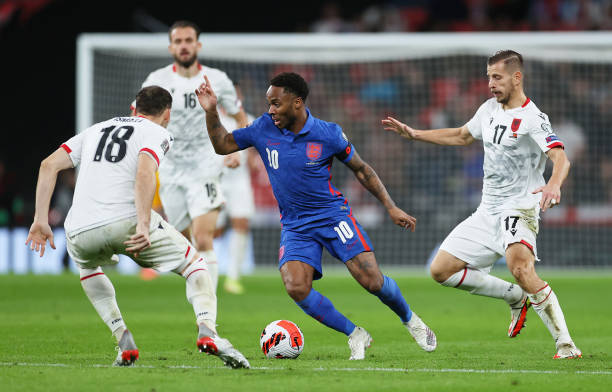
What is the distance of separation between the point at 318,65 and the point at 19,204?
6.44 metres

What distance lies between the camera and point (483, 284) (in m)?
8.24

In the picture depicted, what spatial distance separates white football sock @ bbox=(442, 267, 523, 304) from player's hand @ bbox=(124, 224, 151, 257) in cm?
288

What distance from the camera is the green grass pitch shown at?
19.5 feet

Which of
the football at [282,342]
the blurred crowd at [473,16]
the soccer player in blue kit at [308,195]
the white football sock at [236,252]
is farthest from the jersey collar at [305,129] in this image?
the blurred crowd at [473,16]

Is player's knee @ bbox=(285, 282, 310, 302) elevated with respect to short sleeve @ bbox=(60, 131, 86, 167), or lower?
lower

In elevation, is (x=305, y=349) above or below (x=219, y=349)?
below

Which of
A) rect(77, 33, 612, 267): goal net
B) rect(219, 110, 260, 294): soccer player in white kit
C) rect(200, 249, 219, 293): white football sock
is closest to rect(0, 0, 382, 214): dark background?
rect(77, 33, 612, 267): goal net

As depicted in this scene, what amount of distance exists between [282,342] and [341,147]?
148 centimetres

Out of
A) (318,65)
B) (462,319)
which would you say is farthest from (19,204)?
(462,319)

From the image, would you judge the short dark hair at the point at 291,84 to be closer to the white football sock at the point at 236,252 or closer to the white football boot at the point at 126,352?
the white football boot at the point at 126,352

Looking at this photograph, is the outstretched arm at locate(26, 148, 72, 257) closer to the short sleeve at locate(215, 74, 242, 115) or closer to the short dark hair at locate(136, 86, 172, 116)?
the short dark hair at locate(136, 86, 172, 116)

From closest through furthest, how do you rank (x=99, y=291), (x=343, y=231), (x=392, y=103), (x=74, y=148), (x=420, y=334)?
1. (x=74, y=148)
2. (x=99, y=291)
3. (x=343, y=231)
4. (x=420, y=334)
5. (x=392, y=103)

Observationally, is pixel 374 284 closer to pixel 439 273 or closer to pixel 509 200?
pixel 439 273

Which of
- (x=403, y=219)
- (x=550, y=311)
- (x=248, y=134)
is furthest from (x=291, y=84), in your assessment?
(x=550, y=311)
